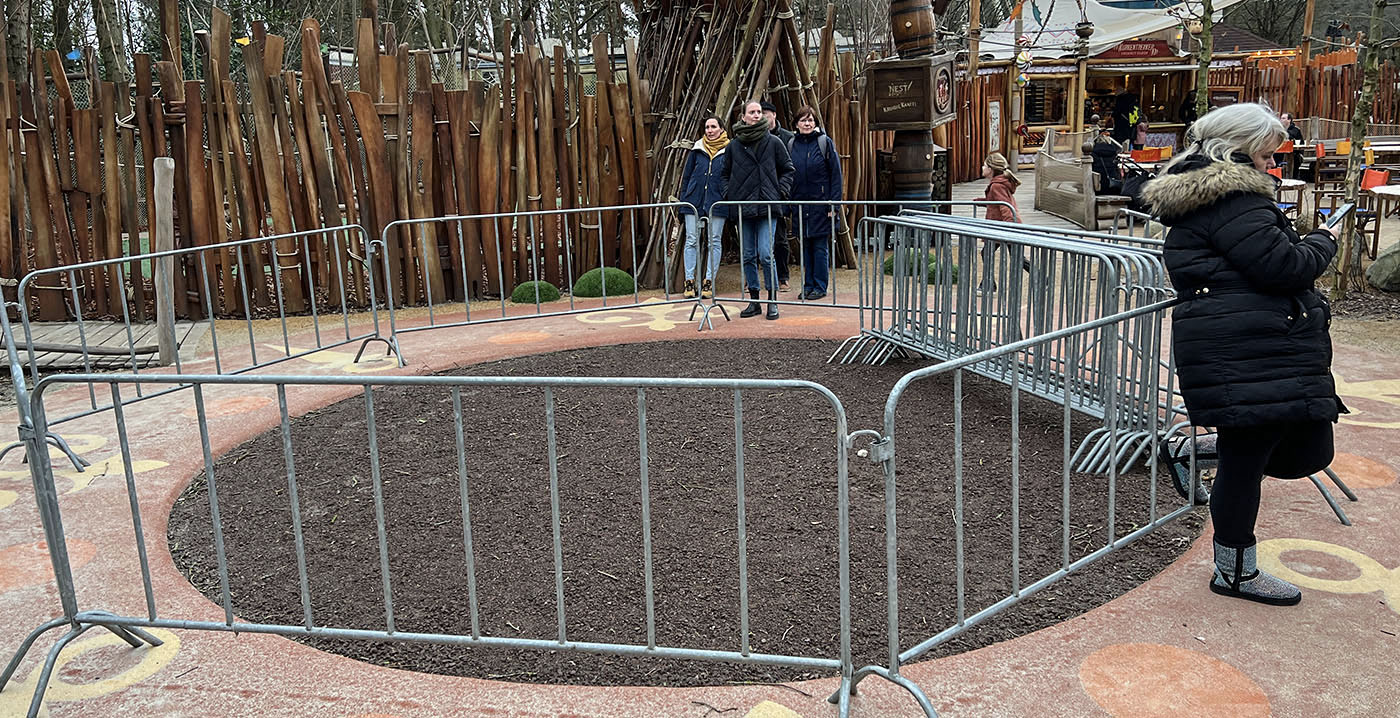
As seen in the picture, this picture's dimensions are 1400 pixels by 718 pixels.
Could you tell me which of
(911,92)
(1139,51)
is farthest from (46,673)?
(1139,51)

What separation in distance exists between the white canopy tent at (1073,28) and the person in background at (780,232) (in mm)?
14417

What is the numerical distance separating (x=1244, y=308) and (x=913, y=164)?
7754 millimetres

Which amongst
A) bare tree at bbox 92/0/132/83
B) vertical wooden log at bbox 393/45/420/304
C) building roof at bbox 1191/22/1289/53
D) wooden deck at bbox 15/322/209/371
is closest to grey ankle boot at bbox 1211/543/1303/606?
wooden deck at bbox 15/322/209/371

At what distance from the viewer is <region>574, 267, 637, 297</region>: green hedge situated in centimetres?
1048

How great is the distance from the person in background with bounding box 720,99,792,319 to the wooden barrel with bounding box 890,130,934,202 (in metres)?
2.22

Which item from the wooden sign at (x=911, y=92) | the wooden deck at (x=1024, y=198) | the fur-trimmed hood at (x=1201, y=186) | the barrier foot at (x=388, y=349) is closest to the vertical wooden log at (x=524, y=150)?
the barrier foot at (x=388, y=349)

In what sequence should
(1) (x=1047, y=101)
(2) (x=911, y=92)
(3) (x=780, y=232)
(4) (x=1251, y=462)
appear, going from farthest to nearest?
1. (1) (x=1047, y=101)
2. (2) (x=911, y=92)
3. (3) (x=780, y=232)
4. (4) (x=1251, y=462)

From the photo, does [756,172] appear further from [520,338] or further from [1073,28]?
[1073,28]

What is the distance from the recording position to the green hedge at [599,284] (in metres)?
10.5

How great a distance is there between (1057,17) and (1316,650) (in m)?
25.5

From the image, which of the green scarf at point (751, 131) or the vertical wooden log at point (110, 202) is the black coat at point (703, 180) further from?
the vertical wooden log at point (110, 202)

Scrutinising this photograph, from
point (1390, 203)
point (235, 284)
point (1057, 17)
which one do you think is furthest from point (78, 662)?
point (1057, 17)

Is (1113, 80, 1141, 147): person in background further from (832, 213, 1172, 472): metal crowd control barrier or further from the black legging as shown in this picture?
the black legging

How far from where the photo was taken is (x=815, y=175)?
988 centimetres
